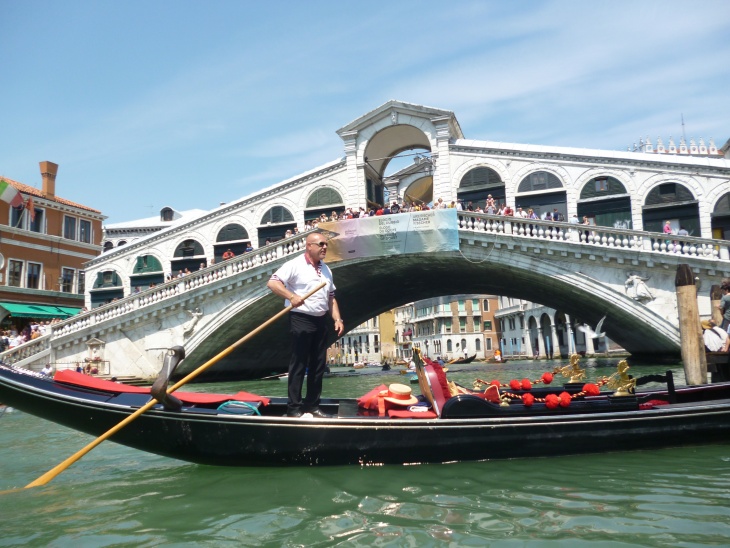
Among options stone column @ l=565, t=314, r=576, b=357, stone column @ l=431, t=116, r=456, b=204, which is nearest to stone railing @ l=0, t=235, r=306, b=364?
stone column @ l=431, t=116, r=456, b=204

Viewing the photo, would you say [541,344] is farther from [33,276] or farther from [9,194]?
[9,194]

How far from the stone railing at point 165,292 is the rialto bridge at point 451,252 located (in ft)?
0.13

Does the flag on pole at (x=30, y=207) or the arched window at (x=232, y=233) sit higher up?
→ the flag on pole at (x=30, y=207)

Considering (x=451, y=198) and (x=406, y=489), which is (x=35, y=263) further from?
(x=406, y=489)

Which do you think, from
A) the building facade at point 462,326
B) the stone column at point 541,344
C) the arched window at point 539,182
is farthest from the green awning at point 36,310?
the building facade at point 462,326

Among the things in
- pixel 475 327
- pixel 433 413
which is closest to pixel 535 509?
pixel 433 413

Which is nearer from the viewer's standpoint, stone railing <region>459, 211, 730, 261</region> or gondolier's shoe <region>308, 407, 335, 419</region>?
gondolier's shoe <region>308, 407, 335, 419</region>

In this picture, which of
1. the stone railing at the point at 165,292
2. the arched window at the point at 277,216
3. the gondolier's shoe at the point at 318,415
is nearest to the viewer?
the gondolier's shoe at the point at 318,415

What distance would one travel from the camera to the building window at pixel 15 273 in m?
20.2

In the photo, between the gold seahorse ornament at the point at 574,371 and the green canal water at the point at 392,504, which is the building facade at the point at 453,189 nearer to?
the gold seahorse ornament at the point at 574,371

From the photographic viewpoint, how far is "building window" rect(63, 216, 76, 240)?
22.5 meters

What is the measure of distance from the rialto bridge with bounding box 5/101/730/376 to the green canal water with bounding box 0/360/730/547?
9715 mm

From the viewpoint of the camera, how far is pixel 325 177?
742 inches

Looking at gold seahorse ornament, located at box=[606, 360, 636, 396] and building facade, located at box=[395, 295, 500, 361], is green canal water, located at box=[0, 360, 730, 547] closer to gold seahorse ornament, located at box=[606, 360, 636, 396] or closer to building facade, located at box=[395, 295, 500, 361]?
gold seahorse ornament, located at box=[606, 360, 636, 396]
